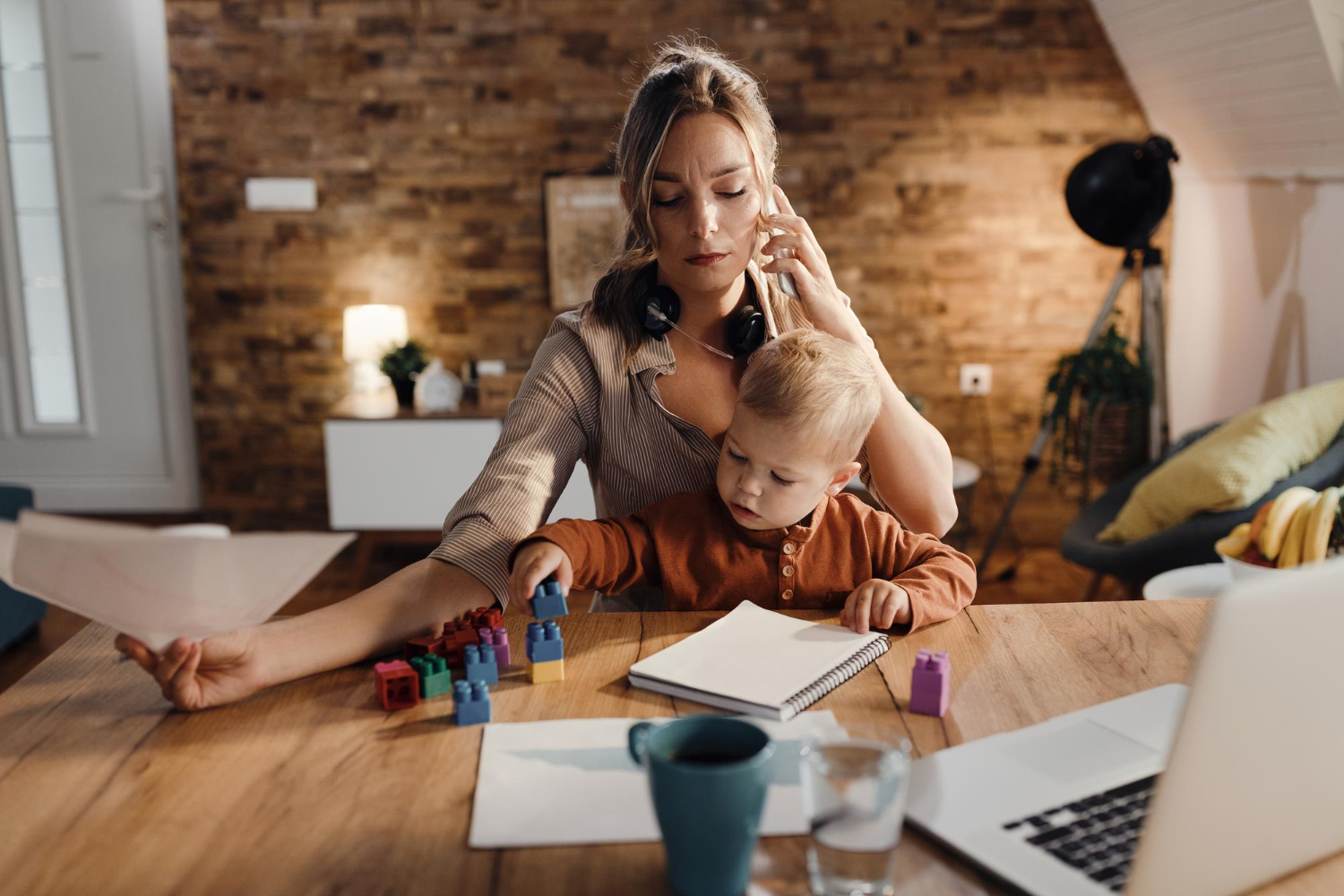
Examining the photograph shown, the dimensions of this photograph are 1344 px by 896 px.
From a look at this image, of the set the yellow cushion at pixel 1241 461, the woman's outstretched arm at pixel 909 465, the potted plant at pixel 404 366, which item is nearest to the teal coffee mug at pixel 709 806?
the woman's outstretched arm at pixel 909 465

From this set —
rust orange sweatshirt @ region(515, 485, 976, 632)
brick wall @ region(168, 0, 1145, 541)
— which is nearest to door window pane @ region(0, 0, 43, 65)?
brick wall @ region(168, 0, 1145, 541)

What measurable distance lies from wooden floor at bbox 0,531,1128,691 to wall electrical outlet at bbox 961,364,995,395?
0.61 meters

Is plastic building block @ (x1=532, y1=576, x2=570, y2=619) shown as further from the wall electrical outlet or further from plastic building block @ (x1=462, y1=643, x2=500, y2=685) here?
the wall electrical outlet

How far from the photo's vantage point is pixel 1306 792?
0.68 metres

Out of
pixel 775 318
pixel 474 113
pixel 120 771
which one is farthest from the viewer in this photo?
pixel 474 113

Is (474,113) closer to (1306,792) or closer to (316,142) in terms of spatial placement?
(316,142)

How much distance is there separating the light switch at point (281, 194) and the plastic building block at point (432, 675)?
133 inches

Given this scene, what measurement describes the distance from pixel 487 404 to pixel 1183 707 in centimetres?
323

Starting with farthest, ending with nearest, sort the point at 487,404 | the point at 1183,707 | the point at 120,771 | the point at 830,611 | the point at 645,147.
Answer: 1. the point at 487,404
2. the point at 645,147
3. the point at 830,611
4. the point at 120,771
5. the point at 1183,707

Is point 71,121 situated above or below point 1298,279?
above

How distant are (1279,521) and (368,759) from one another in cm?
151

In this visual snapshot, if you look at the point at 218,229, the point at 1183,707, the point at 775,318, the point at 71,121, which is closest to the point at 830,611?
the point at 775,318

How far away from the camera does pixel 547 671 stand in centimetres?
100

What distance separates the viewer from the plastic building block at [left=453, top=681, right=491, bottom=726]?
0.91 metres
